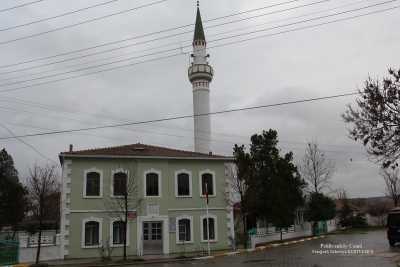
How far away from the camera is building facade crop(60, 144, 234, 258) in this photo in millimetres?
28078

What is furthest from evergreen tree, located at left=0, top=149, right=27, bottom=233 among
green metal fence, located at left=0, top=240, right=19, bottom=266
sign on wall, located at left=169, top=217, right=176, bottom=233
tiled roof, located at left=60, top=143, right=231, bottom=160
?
sign on wall, located at left=169, top=217, right=176, bottom=233

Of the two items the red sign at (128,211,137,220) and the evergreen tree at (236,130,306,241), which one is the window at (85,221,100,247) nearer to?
the red sign at (128,211,137,220)

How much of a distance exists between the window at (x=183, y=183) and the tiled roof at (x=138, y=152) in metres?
1.22

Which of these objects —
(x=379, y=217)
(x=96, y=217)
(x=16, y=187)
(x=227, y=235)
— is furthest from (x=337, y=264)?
(x=379, y=217)

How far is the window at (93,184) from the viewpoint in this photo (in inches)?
1133

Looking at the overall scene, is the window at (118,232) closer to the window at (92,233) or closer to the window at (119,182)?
the window at (92,233)

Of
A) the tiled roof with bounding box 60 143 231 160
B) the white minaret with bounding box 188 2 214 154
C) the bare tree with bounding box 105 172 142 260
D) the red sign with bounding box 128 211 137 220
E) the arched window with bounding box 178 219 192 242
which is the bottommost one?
the arched window with bounding box 178 219 192 242

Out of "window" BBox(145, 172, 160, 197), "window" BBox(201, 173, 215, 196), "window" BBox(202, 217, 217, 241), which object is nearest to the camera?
"window" BBox(145, 172, 160, 197)

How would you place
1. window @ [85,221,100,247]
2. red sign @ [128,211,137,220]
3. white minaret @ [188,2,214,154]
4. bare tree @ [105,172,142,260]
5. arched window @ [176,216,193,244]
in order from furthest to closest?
1. white minaret @ [188,2,214,154]
2. arched window @ [176,216,193,244]
3. red sign @ [128,211,137,220]
4. bare tree @ [105,172,142,260]
5. window @ [85,221,100,247]

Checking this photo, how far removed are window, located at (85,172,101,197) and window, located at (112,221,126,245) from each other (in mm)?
2192

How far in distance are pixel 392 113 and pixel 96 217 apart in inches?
793

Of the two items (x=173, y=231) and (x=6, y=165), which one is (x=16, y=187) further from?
(x=173, y=231)

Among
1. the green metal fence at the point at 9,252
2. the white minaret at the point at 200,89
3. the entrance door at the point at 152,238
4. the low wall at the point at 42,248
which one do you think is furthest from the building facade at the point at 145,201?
the white minaret at the point at 200,89

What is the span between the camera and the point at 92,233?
92.6 feet
